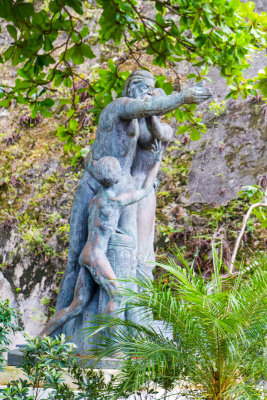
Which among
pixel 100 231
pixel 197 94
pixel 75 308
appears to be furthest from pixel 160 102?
pixel 75 308

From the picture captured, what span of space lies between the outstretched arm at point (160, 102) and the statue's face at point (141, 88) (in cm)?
18

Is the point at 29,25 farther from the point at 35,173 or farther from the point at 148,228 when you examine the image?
the point at 35,173

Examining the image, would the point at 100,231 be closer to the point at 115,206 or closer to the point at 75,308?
the point at 115,206

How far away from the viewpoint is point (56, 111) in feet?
28.3

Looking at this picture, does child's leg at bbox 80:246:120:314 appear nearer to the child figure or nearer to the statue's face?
the child figure

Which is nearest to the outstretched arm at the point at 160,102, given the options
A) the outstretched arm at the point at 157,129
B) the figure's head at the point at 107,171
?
the outstretched arm at the point at 157,129

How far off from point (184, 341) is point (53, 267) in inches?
189

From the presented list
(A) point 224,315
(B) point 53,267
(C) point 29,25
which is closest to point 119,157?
(C) point 29,25

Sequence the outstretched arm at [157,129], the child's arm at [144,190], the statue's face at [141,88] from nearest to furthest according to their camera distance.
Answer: the child's arm at [144,190], the outstretched arm at [157,129], the statue's face at [141,88]

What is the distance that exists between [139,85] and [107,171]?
819mm

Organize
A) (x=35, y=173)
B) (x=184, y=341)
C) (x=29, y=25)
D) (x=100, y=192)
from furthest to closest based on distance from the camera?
(x=35, y=173), (x=29, y=25), (x=100, y=192), (x=184, y=341)

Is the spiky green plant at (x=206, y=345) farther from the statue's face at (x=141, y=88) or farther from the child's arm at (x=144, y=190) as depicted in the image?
the statue's face at (x=141, y=88)

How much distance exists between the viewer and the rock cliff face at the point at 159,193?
6977 millimetres

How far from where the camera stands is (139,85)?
4148 millimetres
